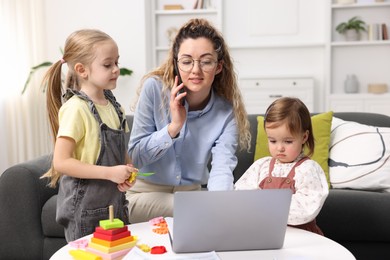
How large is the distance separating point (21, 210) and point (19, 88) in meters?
2.57

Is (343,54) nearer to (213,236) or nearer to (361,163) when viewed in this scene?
(361,163)

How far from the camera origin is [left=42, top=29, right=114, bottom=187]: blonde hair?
5.49 ft

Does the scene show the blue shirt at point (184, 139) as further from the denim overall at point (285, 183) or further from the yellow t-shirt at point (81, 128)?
the yellow t-shirt at point (81, 128)

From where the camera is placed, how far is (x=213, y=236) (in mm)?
1331

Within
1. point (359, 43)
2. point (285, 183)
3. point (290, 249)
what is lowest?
point (290, 249)

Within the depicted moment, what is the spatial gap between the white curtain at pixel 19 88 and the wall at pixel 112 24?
16.1 inches

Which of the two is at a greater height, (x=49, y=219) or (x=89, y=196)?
(x=89, y=196)

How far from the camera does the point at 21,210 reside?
7.73ft

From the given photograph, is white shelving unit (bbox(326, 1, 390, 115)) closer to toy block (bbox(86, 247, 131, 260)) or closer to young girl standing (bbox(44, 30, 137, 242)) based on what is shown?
young girl standing (bbox(44, 30, 137, 242))

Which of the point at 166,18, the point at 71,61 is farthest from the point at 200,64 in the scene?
the point at 166,18

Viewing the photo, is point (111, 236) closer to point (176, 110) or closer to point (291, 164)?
point (176, 110)

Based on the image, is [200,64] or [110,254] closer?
[110,254]

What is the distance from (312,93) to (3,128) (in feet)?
10.5

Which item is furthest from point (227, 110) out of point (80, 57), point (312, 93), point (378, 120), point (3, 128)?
point (312, 93)
